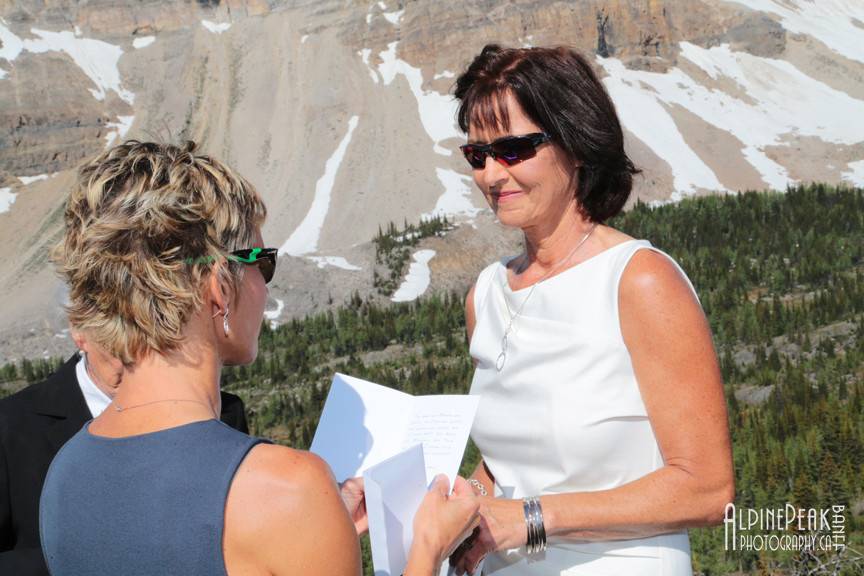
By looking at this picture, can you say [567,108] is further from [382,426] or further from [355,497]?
[355,497]

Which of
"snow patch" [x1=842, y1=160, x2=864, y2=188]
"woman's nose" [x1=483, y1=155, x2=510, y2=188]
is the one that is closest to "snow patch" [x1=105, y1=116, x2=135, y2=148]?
"snow patch" [x1=842, y1=160, x2=864, y2=188]

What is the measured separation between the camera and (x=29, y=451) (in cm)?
264

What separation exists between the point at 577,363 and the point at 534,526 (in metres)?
0.45

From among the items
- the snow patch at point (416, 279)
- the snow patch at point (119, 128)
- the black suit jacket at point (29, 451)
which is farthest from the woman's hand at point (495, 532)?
the snow patch at point (119, 128)

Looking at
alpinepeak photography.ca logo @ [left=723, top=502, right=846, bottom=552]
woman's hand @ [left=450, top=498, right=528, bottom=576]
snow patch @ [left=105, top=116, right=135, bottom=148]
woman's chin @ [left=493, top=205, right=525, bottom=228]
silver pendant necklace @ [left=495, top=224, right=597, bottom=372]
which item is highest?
woman's chin @ [left=493, top=205, right=525, bottom=228]

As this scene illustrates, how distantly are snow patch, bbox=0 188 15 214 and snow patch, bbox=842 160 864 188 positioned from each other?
3646cm

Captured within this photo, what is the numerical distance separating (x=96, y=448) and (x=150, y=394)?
0.47 feet

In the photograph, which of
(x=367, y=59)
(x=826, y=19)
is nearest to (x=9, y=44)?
(x=367, y=59)

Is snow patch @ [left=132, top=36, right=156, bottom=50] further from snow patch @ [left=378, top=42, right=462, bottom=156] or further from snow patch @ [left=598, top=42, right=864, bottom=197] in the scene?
snow patch @ [left=598, top=42, right=864, bottom=197]

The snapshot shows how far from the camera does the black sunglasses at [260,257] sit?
1882mm

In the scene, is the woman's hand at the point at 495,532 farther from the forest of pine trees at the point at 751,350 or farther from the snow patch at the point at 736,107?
the snow patch at the point at 736,107

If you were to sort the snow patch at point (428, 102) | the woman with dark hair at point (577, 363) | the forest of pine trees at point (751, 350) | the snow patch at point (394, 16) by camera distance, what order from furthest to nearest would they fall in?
the snow patch at point (394, 16)
the snow patch at point (428, 102)
the forest of pine trees at point (751, 350)
the woman with dark hair at point (577, 363)

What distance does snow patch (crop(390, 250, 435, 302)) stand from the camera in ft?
77.1

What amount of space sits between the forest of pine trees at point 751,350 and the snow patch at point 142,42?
29605 mm
